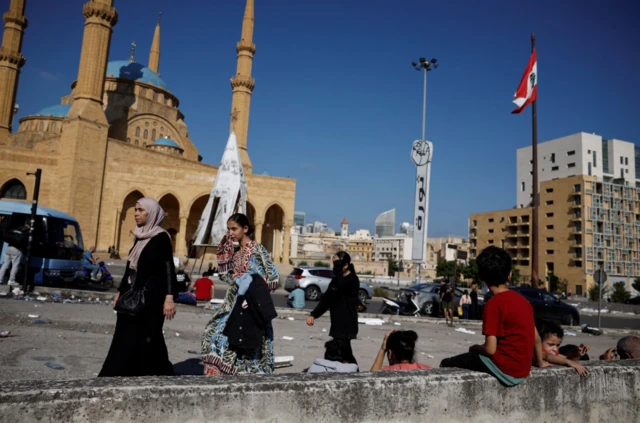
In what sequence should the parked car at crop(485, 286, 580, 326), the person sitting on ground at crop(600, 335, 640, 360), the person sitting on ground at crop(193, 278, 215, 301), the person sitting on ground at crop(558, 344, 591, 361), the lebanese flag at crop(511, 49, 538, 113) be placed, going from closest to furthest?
the person sitting on ground at crop(600, 335, 640, 360) < the person sitting on ground at crop(558, 344, 591, 361) < the person sitting on ground at crop(193, 278, 215, 301) < the parked car at crop(485, 286, 580, 326) < the lebanese flag at crop(511, 49, 538, 113)

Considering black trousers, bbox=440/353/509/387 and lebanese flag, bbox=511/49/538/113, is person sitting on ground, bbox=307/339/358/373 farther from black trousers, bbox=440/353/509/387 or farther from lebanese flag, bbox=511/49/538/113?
lebanese flag, bbox=511/49/538/113

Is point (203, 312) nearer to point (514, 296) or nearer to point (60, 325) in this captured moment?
point (60, 325)

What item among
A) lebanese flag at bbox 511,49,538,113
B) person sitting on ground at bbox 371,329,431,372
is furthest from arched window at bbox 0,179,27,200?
person sitting on ground at bbox 371,329,431,372

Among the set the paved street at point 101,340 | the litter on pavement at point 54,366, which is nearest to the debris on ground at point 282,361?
the paved street at point 101,340

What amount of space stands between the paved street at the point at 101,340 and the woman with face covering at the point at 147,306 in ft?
5.46

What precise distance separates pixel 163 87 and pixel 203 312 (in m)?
46.0

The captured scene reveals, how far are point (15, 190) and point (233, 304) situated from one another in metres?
35.7

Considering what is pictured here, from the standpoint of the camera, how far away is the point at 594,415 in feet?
9.95

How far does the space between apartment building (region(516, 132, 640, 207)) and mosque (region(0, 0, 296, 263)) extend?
55880 mm

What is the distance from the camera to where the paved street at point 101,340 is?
494 cm

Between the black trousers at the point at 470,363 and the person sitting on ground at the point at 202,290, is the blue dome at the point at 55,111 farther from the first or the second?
the black trousers at the point at 470,363

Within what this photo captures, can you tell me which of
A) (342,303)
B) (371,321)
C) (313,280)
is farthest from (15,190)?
(342,303)

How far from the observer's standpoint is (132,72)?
4991cm

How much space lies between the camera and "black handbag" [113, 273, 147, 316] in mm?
3201
